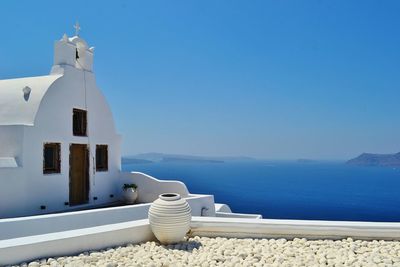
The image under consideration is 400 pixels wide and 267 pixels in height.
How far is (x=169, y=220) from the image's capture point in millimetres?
6660

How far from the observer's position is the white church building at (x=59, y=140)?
36.0ft

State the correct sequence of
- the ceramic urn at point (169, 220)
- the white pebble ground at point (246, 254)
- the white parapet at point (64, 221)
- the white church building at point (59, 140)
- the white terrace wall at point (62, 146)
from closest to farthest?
the white pebble ground at point (246, 254) → the ceramic urn at point (169, 220) → the white parapet at point (64, 221) → the white terrace wall at point (62, 146) → the white church building at point (59, 140)

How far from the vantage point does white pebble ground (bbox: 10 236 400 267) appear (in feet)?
18.9

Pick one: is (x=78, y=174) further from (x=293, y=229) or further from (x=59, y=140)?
(x=293, y=229)

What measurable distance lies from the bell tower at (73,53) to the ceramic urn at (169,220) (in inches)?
308

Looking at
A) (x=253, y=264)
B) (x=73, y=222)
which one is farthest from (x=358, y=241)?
(x=73, y=222)

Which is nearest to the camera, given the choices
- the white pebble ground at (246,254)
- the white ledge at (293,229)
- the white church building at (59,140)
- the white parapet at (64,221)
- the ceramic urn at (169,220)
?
the white pebble ground at (246,254)

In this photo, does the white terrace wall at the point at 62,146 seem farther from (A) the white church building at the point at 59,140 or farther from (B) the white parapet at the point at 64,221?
(B) the white parapet at the point at 64,221

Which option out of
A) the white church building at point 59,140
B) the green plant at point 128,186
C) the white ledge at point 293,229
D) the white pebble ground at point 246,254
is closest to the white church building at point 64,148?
the white church building at point 59,140

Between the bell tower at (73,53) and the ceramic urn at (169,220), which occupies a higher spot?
the bell tower at (73,53)

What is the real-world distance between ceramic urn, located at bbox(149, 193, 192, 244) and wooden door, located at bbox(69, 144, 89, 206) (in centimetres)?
689

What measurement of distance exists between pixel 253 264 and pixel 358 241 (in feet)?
7.15

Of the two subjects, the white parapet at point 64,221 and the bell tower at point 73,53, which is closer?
the white parapet at point 64,221

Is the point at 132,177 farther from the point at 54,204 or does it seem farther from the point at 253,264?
the point at 253,264
